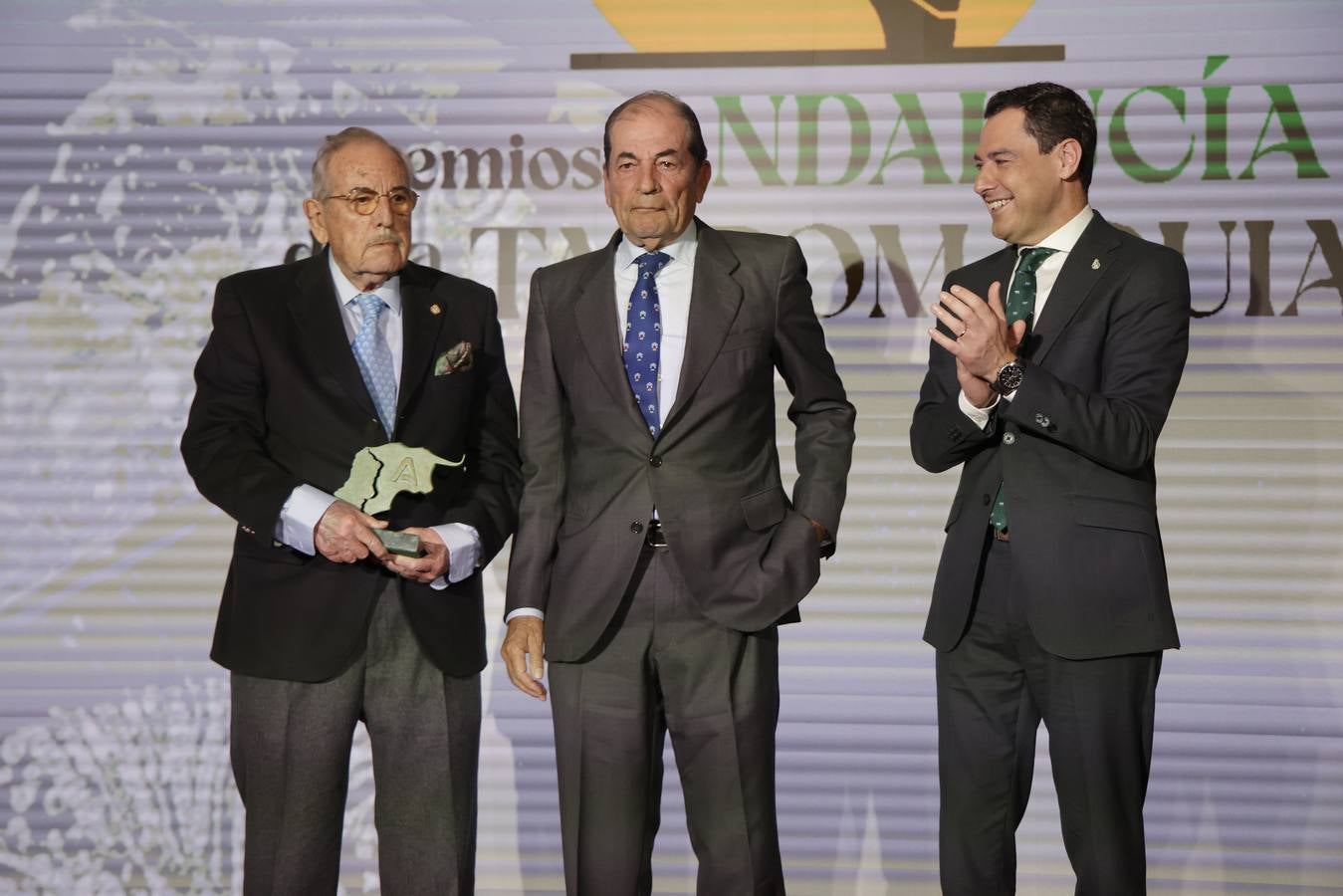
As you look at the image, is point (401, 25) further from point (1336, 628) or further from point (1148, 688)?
point (1336, 628)

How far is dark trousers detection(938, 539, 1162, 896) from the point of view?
105 inches

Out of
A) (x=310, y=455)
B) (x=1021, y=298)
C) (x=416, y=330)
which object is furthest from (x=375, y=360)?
(x=1021, y=298)

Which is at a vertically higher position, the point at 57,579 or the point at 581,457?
the point at 581,457

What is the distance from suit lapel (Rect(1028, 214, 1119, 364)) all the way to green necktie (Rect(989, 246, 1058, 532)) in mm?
42

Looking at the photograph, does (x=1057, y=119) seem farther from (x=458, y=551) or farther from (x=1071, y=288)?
(x=458, y=551)

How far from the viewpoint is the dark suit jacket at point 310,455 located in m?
2.67

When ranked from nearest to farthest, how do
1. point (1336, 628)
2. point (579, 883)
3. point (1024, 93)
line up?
1. point (579, 883)
2. point (1024, 93)
3. point (1336, 628)

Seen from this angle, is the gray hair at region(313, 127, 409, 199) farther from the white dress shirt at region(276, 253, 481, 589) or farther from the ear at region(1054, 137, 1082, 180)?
the ear at region(1054, 137, 1082, 180)

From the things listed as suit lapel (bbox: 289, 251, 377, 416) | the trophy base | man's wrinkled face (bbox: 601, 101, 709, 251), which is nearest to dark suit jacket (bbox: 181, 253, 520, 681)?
suit lapel (bbox: 289, 251, 377, 416)

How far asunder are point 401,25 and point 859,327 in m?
1.58

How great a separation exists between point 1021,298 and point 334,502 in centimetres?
140

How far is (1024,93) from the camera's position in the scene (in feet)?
9.55

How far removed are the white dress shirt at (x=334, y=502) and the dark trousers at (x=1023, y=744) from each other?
3.26 feet

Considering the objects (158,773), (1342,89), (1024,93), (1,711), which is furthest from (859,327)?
(1,711)
